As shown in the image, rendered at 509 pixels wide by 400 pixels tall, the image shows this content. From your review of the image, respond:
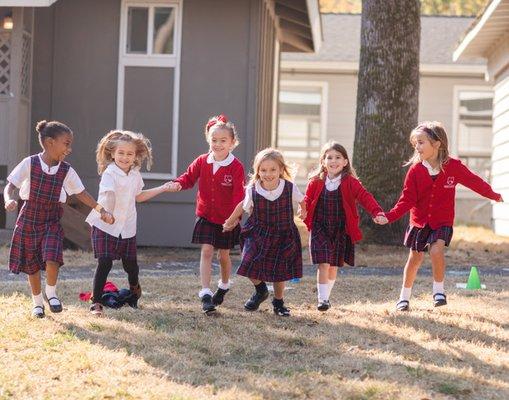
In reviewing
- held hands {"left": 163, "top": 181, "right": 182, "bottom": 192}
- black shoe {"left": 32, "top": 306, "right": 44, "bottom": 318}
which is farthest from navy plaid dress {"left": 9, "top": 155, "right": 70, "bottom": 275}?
held hands {"left": 163, "top": 181, "right": 182, "bottom": 192}

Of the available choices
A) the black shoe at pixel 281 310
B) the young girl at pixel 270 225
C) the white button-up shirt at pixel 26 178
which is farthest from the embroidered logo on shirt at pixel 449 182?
the white button-up shirt at pixel 26 178

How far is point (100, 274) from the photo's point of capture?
24.1 feet

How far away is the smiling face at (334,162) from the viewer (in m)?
7.69

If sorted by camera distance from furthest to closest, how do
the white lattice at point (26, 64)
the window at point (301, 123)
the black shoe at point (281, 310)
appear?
1. the window at point (301, 123)
2. the white lattice at point (26, 64)
3. the black shoe at point (281, 310)

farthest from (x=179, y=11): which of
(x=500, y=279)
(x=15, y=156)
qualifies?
(x=500, y=279)

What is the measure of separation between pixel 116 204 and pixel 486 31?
11033 mm

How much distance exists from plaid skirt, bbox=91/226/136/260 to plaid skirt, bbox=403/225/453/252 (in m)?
2.13

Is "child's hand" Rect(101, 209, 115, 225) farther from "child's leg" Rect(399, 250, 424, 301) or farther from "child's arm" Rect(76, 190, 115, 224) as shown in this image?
"child's leg" Rect(399, 250, 424, 301)

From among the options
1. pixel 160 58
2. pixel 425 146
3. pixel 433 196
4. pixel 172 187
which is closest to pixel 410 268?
pixel 433 196

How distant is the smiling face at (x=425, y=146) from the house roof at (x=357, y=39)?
47.6ft

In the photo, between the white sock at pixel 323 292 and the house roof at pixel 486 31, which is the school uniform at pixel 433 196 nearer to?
the white sock at pixel 323 292

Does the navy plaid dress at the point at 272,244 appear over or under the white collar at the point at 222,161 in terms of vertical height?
under

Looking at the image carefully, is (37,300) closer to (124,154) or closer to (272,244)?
(124,154)

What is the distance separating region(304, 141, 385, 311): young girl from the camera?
7.71 metres
